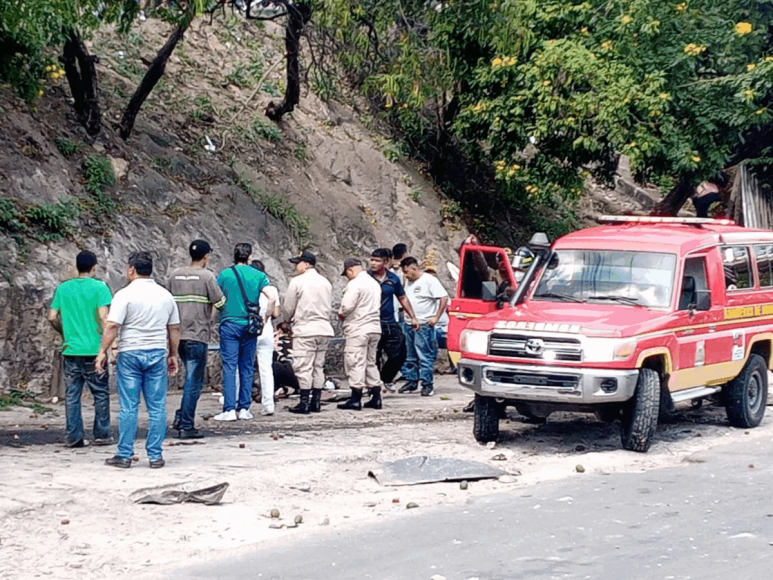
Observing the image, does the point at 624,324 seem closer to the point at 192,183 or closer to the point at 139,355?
the point at 139,355

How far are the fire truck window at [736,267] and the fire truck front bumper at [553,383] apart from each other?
249 cm

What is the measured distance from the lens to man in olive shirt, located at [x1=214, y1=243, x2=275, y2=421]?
11969 millimetres

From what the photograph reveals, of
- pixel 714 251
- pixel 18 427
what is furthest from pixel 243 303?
pixel 714 251

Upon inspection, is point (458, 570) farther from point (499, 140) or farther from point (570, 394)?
point (499, 140)

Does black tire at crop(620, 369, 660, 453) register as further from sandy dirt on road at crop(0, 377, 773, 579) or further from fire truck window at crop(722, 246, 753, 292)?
fire truck window at crop(722, 246, 753, 292)

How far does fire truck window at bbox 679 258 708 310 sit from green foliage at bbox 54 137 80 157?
30.1ft

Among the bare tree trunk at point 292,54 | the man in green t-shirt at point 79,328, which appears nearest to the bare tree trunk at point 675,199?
the bare tree trunk at point 292,54

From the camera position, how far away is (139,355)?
9.46 metres

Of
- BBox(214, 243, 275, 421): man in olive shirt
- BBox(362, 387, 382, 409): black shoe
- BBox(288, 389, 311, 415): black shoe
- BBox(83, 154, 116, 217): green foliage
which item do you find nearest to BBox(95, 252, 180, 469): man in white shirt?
BBox(214, 243, 275, 421): man in olive shirt

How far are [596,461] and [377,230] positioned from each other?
10.1 meters

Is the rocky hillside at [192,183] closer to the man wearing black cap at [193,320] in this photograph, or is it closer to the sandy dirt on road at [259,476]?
the sandy dirt on road at [259,476]

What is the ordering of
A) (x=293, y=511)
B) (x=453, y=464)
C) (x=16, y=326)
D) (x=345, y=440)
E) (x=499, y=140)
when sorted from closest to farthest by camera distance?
(x=293, y=511) < (x=453, y=464) < (x=345, y=440) < (x=16, y=326) < (x=499, y=140)

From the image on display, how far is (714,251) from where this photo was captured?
12023 mm

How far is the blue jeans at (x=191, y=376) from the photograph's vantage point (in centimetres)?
1103
